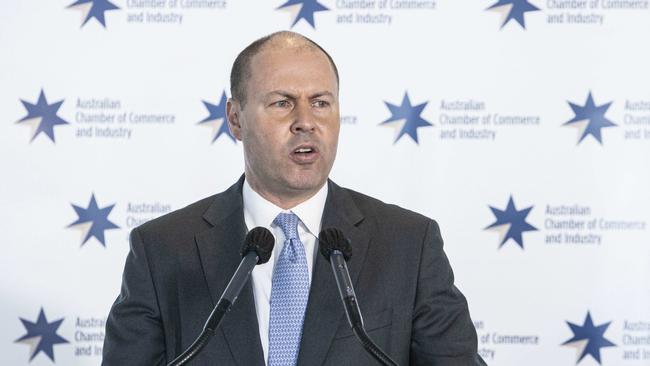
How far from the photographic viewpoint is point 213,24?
3.32 metres

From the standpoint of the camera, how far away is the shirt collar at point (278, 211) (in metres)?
2.09

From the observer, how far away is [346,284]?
162 centimetres

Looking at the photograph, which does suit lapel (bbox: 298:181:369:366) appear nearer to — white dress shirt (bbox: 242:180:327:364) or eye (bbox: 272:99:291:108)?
white dress shirt (bbox: 242:180:327:364)

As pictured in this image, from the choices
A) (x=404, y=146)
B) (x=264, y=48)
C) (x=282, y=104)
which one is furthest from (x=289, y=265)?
(x=404, y=146)

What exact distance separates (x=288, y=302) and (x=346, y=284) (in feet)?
1.19

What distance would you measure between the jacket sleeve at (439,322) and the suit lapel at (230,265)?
32 centimetres

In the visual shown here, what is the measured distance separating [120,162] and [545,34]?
150cm

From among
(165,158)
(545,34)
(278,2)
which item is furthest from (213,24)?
(545,34)

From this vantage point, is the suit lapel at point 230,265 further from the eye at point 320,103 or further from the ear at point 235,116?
the eye at point 320,103

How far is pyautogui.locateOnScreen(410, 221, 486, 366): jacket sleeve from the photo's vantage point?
1.89 m

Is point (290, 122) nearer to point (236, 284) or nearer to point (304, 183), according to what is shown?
point (304, 183)

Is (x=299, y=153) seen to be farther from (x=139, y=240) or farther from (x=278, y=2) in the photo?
(x=278, y=2)

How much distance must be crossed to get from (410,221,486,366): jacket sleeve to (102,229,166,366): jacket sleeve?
1.70ft

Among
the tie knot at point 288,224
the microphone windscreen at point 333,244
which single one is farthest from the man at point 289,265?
the microphone windscreen at point 333,244
